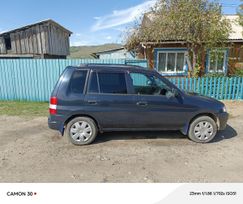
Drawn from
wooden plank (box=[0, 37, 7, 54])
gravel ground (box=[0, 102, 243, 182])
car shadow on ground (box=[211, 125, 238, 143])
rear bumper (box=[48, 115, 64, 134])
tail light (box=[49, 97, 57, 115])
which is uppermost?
wooden plank (box=[0, 37, 7, 54])

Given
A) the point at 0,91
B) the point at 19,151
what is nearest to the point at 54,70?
the point at 0,91

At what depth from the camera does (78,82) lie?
4.34 metres

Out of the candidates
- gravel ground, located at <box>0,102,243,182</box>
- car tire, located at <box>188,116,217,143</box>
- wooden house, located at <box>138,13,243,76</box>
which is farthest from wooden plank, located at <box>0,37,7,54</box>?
car tire, located at <box>188,116,217,143</box>

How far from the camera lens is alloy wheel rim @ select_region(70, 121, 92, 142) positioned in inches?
175

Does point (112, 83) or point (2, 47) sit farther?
point (2, 47)

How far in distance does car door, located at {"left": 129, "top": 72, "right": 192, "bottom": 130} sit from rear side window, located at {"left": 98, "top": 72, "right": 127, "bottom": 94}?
0.24 metres

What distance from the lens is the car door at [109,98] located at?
4.36 meters

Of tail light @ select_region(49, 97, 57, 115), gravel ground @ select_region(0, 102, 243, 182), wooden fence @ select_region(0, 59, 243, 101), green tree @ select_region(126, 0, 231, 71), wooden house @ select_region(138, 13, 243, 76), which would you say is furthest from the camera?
wooden house @ select_region(138, 13, 243, 76)

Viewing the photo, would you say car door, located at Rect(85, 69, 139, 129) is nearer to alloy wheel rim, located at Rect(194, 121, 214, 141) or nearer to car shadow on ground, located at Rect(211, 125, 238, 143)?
alloy wheel rim, located at Rect(194, 121, 214, 141)

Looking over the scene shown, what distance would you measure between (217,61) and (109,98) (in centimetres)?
1000

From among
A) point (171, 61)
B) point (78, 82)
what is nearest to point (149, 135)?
point (78, 82)

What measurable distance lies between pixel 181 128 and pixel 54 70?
632cm

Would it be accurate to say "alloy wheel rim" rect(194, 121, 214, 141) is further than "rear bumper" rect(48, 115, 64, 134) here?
Yes

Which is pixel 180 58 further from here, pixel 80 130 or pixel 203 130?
pixel 80 130
